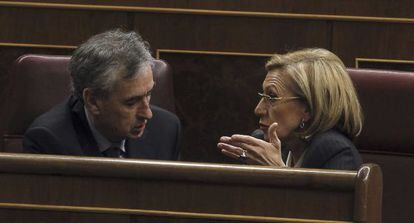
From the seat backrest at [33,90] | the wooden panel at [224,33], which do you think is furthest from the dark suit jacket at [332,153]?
the wooden panel at [224,33]

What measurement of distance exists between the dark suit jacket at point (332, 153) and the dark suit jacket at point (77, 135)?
176mm

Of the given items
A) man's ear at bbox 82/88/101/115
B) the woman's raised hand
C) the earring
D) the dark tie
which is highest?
man's ear at bbox 82/88/101/115

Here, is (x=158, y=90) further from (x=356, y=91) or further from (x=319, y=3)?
(x=319, y=3)

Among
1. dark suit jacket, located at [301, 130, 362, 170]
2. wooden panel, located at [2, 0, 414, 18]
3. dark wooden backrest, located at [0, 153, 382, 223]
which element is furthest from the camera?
wooden panel, located at [2, 0, 414, 18]

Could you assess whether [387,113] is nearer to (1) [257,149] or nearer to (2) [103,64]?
(1) [257,149]

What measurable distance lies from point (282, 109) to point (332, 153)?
89mm

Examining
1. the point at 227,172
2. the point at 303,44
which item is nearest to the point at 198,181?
the point at 227,172

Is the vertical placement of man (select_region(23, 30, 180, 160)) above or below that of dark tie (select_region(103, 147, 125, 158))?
above

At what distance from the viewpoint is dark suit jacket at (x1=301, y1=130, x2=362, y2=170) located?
1.14m

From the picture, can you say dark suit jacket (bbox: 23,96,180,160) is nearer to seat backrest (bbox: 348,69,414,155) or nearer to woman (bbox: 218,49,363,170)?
woman (bbox: 218,49,363,170)

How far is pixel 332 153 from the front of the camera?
114 cm

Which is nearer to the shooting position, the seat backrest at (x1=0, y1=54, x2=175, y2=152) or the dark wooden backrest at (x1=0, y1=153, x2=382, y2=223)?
the dark wooden backrest at (x1=0, y1=153, x2=382, y2=223)

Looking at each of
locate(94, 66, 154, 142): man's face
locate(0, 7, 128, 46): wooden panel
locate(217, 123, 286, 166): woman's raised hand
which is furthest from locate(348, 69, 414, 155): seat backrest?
locate(0, 7, 128, 46): wooden panel

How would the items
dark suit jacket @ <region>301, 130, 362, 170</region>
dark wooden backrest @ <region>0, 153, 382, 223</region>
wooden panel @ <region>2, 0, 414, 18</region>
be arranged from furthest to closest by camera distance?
wooden panel @ <region>2, 0, 414, 18</region> → dark suit jacket @ <region>301, 130, 362, 170</region> → dark wooden backrest @ <region>0, 153, 382, 223</region>
